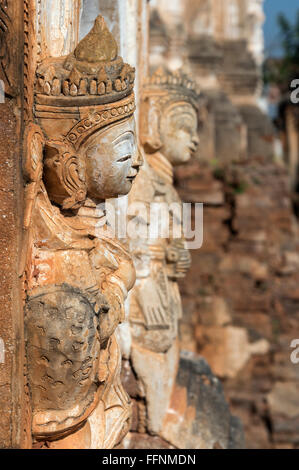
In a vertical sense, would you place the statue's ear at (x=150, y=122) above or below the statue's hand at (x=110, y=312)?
above

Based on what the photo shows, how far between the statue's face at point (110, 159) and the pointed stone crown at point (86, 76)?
0.43 ft

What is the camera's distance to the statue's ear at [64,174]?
2.68 metres

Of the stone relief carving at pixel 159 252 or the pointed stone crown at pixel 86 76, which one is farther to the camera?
the stone relief carving at pixel 159 252

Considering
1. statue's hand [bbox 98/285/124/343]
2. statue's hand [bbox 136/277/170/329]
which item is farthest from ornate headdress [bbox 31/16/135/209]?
statue's hand [bbox 136/277/170/329]

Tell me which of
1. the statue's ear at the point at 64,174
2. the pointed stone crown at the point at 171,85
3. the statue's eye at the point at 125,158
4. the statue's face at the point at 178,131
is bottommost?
the statue's ear at the point at 64,174

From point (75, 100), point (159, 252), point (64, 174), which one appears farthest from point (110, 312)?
point (159, 252)

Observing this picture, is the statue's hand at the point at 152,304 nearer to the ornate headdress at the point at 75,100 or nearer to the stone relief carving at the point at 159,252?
the stone relief carving at the point at 159,252

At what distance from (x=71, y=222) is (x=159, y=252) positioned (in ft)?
4.82

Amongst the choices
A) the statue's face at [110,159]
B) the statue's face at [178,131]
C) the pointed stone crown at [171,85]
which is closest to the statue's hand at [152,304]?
the statue's face at [178,131]

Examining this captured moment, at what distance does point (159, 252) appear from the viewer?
424 cm

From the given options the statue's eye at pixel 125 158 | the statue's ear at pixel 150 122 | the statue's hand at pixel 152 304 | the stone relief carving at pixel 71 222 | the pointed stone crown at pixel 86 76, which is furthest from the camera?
the statue's ear at pixel 150 122

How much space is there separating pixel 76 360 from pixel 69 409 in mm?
247

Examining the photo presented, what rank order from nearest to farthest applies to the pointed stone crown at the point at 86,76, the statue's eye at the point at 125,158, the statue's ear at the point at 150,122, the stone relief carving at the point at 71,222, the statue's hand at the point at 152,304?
the stone relief carving at the point at 71,222
the pointed stone crown at the point at 86,76
the statue's eye at the point at 125,158
the statue's hand at the point at 152,304
the statue's ear at the point at 150,122

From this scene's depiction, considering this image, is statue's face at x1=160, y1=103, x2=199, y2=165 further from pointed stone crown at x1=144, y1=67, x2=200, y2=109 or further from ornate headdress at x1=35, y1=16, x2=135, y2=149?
ornate headdress at x1=35, y1=16, x2=135, y2=149
